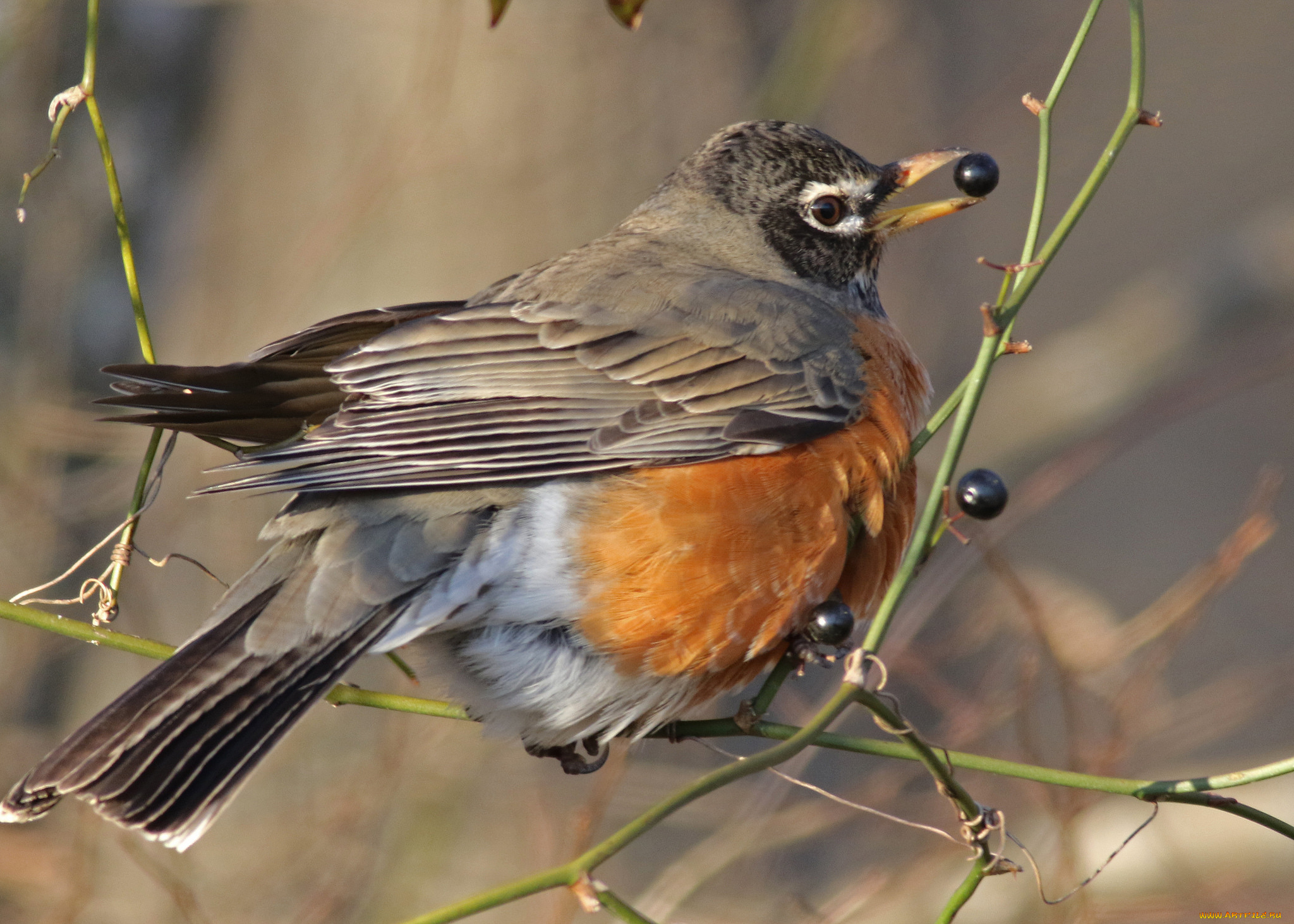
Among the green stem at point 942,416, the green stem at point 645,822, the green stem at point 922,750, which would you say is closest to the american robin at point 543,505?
the green stem at point 942,416

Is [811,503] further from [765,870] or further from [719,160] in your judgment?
[765,870]

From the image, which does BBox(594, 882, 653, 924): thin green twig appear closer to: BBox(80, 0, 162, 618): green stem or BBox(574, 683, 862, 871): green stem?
BBox(574, 683, 862, 871): green stem

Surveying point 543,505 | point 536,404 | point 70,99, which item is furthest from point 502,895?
point 70,99

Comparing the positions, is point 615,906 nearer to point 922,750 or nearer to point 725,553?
point 922,750

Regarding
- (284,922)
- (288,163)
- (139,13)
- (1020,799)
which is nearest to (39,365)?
(288,163)

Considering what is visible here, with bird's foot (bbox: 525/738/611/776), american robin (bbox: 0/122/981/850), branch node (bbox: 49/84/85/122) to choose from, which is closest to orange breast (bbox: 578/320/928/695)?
american robin (bbox: 0/122/981/850)

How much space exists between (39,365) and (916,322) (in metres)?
3.42

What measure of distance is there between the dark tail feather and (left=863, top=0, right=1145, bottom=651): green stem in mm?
1014

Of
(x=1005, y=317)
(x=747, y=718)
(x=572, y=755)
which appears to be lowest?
(x=572, y=755)

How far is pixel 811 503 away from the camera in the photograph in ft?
8.15

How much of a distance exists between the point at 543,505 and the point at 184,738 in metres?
0.79

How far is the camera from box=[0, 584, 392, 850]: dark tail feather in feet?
6.19

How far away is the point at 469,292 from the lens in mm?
4641

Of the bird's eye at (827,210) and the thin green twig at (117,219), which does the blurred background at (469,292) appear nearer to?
the bird's eye at (827,210)
